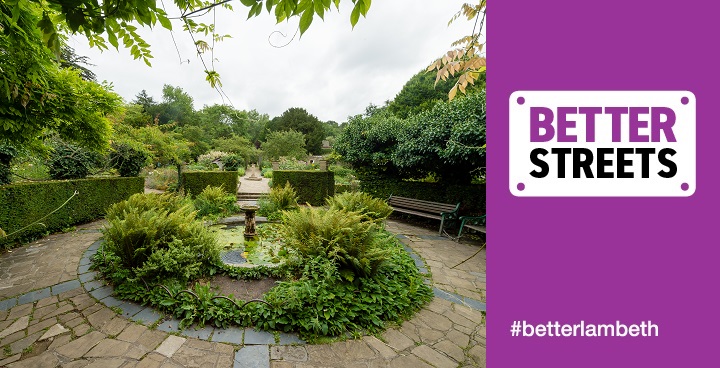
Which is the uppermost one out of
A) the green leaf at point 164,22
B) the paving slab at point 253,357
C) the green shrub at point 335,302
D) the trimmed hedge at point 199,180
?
the green leaf at point 164,22

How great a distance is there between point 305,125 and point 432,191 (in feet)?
109

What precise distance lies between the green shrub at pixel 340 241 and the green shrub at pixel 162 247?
1203mm

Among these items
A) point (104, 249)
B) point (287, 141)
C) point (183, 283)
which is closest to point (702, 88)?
point (183, 283)

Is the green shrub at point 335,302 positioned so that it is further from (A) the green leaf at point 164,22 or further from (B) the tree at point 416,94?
(B) the tree at point 416,94

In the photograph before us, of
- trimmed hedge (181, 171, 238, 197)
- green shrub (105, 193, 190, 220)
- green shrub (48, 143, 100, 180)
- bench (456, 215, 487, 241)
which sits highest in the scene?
green shrub (48, 143, 100, 180)

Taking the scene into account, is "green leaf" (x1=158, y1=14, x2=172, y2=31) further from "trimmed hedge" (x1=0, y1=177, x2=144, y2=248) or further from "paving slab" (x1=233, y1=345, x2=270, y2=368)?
"trimmed hedge" (x1=0, y1=177, x2=144, y2=248)

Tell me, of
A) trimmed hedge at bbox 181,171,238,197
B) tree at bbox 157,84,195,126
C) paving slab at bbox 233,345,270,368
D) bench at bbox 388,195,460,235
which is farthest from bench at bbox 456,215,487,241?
tree at bbox 157,84,195,126

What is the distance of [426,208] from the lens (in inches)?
313

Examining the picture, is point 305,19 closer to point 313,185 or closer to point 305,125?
point 313,185

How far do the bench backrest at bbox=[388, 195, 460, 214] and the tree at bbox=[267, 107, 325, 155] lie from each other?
3164 cm

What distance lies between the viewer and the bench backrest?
7641mm

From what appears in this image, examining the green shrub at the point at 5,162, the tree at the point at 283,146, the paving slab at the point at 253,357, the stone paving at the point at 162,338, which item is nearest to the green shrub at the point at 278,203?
the stone paving at the point at 162,338

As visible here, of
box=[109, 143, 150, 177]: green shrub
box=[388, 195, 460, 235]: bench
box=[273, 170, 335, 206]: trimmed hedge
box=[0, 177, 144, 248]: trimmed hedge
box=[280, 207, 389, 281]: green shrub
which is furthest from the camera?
box=[273, 170, 335, 206]: trimmed hedge

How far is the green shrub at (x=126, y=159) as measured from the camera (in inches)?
372
